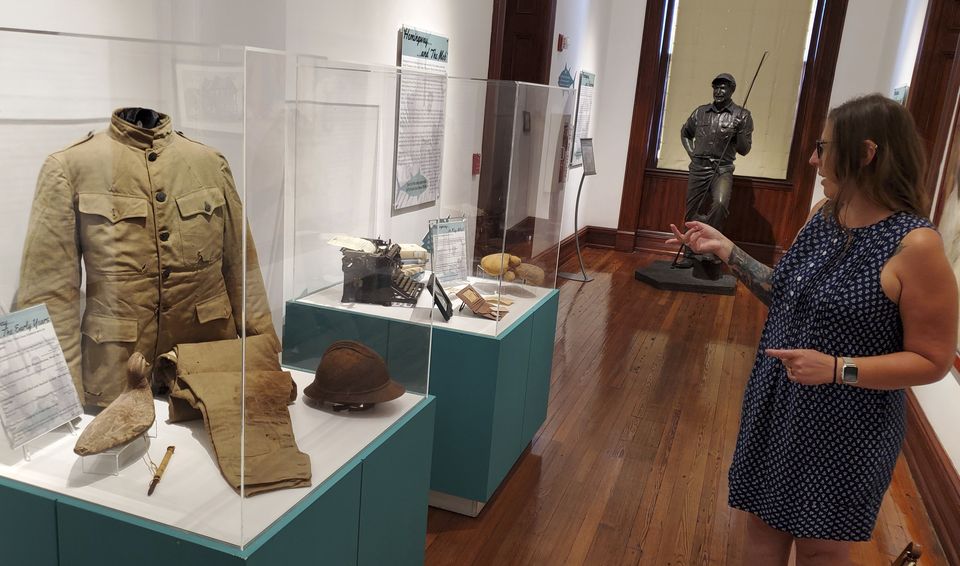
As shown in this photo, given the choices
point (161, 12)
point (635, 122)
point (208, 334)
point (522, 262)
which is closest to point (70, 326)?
point (208, 334)

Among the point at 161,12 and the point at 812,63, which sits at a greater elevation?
the point at 812,63

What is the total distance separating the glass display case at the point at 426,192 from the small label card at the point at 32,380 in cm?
45

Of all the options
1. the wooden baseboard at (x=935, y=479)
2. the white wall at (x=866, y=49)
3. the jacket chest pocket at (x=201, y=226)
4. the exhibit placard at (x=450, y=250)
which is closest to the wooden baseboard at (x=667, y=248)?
the white wall at (x=866, y=49)

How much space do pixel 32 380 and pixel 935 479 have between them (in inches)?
133

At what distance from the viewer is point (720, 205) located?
7184 mm

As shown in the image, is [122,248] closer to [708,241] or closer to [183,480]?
[183,480]

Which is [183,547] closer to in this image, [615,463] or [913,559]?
[913,559]

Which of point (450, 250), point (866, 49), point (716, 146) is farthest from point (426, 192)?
point (866, 49)

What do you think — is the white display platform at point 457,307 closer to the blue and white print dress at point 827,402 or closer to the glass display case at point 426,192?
the glass display case at point 426,192

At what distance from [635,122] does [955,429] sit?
6090mm

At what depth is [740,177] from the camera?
8.62m

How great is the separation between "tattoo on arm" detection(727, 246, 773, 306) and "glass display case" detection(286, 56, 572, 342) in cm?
84

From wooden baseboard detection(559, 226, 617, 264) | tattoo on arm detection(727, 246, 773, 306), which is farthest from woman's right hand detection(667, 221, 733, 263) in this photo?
wooden baseboard detection(559, 226, 617, 264)

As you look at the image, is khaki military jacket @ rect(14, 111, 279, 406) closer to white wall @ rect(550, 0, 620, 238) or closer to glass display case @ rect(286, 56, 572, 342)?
glass display case @ rect(286, 56, 572, 342)
